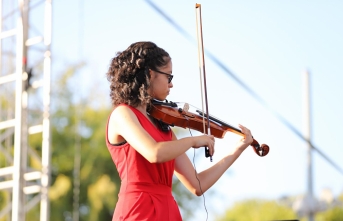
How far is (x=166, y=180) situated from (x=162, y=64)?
1.39 feet

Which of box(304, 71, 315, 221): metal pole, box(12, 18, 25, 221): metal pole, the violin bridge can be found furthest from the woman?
box(304, 71, 315, 221): metal pole

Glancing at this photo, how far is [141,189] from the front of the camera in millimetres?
2389

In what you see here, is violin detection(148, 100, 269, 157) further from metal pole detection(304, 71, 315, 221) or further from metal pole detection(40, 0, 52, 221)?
metal pole detection(304, 71, 315, 221)

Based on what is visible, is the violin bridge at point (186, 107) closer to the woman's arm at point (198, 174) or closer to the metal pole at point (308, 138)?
the woman's arm at point (198, 174)

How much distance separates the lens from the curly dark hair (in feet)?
8.16

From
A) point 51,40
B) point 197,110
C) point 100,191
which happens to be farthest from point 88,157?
point 197,110

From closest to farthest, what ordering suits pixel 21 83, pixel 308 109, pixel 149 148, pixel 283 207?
pixel 149 148
pixel 21 83
pixel 308 109
pixel 283 207

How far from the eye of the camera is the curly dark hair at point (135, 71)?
2.49m

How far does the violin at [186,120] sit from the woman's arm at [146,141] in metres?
0.22

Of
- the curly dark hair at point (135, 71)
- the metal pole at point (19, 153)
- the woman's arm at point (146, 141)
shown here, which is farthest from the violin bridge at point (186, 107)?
the metal pole at point (19, 153)

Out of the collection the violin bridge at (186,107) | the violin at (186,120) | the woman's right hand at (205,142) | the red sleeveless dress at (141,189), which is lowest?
the red sleeveless dress at (141,189)

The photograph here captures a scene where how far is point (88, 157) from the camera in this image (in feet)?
61.0

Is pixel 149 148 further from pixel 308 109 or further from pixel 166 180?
pixel 308 109

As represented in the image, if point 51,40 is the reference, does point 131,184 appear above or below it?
below
